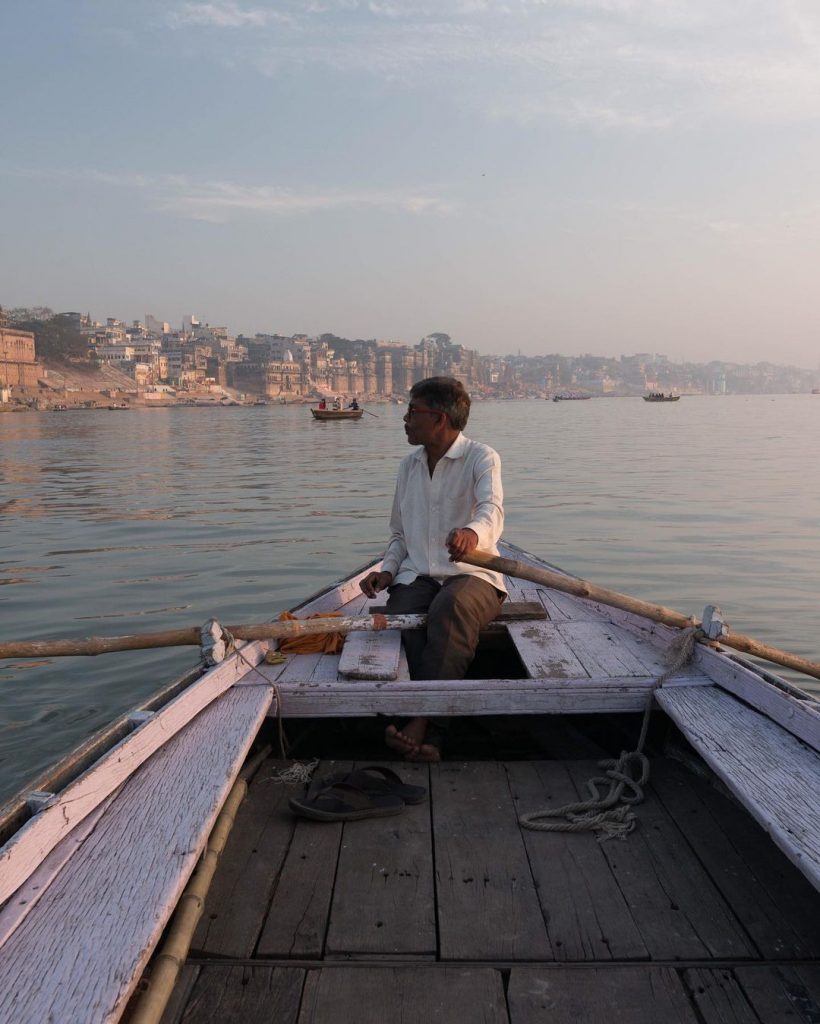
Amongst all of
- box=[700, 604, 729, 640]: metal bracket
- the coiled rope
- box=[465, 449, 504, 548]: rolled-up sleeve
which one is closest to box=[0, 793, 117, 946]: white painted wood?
the coiled rope

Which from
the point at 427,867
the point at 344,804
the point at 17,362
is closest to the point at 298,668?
the point at 344,804

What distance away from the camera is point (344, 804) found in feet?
9.06

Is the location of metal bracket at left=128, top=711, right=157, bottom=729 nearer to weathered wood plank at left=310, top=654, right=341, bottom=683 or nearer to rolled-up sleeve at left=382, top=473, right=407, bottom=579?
weathered wood plank at left=310, top=654, right=341, bottom=683

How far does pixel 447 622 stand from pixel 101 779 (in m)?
1.57

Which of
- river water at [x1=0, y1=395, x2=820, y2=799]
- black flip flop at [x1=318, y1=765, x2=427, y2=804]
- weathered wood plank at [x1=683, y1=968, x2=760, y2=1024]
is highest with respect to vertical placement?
weathered wood plank at [x1=683, y1=968, x2=760, y2=1024]

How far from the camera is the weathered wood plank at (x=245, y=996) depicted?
1.86 meters

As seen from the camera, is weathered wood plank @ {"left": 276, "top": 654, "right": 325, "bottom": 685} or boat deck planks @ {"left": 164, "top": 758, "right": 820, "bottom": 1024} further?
weathered wood plank @ {"left": 276, "top": 654, "right": 325, "bottom": 685}

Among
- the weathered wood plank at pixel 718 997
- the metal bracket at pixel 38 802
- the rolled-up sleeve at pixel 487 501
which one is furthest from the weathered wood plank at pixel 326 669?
the weathered wood plank at pixel 718 997

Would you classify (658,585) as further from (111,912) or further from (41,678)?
(111,912)

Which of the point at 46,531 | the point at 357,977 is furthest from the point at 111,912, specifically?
the point at 46,531

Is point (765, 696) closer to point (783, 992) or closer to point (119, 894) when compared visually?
point (783, 992)

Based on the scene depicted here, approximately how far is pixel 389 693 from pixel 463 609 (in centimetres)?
57

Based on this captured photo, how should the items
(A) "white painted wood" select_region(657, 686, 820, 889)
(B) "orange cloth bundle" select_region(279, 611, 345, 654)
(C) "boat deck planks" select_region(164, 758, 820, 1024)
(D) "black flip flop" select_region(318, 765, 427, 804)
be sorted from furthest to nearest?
(B) "orange cloth bundle" select_region(279, 611, 345, 654), (D) "black flip flop" select_region(318, 765, 427, 804), (A) "white painted wood" select_region(657, 686, 820, 889), (C) "boat deck planks" select_region(164, 758, 820, 1024)

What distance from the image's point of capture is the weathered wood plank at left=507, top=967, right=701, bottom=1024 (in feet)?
6.08
